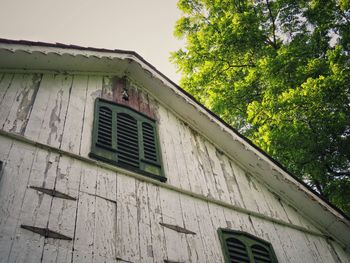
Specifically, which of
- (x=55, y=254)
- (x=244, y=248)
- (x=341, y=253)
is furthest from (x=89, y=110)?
(x=341, y=253)

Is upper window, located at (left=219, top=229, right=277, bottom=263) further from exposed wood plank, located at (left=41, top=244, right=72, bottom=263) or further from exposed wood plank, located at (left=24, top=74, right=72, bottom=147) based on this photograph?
exposed wood plank, located at (left=24, top=74, right=72, bottom=147)

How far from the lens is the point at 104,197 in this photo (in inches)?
181

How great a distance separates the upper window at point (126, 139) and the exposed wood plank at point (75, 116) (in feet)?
0.88

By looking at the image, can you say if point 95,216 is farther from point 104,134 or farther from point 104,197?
point 104,134

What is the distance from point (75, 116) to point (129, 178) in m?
1.60

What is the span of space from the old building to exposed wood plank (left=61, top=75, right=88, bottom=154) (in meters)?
0.03

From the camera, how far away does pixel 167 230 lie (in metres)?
4.77

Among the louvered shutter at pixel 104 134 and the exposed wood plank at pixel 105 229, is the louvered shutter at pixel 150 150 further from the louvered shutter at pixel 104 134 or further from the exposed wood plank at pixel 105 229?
the exposed wood plank at pixel 105 229

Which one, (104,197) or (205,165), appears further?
(205,165)

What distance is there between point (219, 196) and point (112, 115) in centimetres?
267

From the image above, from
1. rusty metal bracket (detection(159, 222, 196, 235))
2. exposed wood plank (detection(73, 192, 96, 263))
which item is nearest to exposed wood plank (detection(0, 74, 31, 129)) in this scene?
exposed wood plank (detection(73, 192, 96, 263))

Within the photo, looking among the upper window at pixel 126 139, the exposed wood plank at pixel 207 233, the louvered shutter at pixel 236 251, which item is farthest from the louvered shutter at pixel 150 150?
the louvered shutter at pixel 236 251

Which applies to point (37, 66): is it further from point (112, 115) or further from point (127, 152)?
point (127, 152)

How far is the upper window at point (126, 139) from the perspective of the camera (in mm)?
5492
